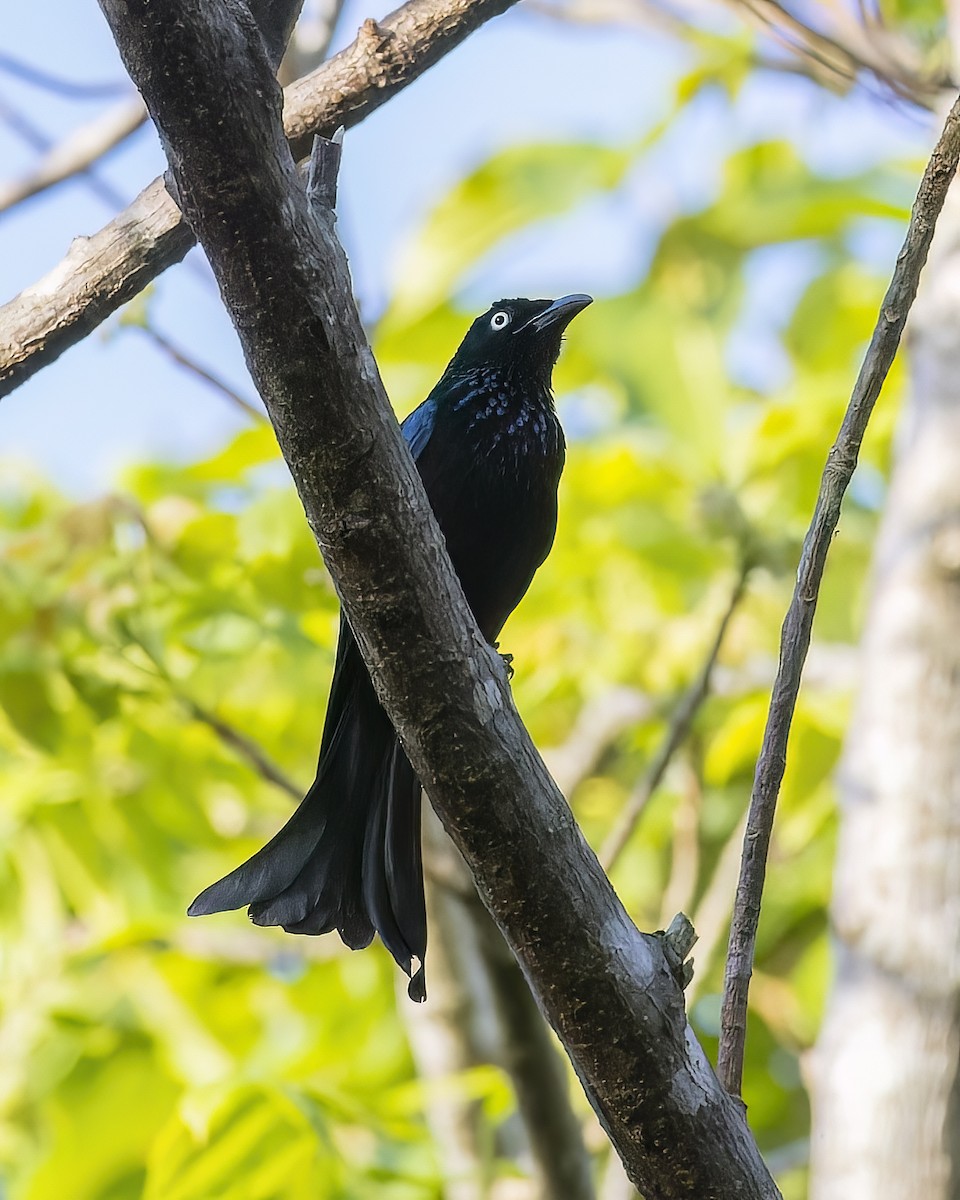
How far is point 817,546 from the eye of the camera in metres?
1.84

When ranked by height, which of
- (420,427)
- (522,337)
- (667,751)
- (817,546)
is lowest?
(817,546)

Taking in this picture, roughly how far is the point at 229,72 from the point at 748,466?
2.67m

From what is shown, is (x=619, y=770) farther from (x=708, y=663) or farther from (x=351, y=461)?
(x=351, y=461)

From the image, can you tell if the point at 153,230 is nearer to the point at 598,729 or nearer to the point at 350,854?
the point at 350,854

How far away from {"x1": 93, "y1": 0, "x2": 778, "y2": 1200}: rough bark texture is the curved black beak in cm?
165

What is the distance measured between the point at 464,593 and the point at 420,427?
87 centimetres

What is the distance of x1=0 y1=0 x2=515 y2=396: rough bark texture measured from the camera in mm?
1985

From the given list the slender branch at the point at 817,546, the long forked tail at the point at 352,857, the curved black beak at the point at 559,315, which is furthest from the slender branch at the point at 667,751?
the slender branch at the point at 817,546

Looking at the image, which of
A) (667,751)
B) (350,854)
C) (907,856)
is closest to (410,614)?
(350,854)

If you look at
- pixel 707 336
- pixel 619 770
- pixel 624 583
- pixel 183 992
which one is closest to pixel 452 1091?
pixel 183 992

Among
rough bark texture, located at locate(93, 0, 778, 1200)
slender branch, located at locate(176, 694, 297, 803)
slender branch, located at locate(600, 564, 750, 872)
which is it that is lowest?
rough bark texture, located at locate(93, 0, 778, 1200)

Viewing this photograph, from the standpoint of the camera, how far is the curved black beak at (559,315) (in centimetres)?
319

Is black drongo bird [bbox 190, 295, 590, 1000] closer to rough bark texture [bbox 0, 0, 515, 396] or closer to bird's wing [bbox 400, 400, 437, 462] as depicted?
bird's wing [bbox 400, 400, 437, 462]

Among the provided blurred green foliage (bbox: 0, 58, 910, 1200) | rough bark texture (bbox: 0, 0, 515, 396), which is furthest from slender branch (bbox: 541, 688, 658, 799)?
rough bark texture (bbox: 0, 0, 515, 396)
